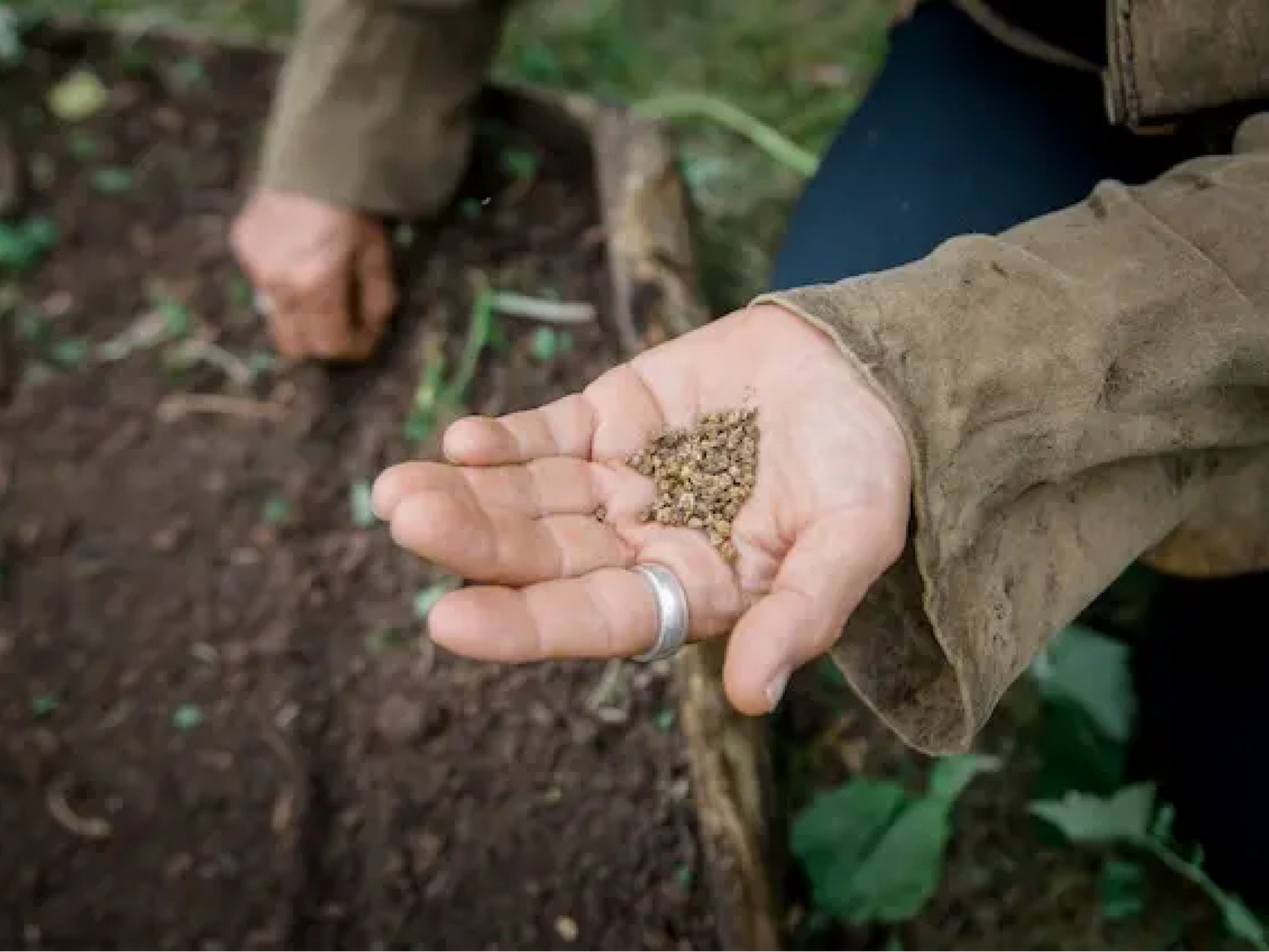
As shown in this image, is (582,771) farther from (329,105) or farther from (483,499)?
(329,105)

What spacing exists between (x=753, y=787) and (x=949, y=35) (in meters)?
0.90

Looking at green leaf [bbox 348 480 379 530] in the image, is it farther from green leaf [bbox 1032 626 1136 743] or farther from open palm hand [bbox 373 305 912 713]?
green leaf [bbox 1032 626 1136 743]

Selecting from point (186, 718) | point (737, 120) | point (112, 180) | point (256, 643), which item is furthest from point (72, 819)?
point (737, 120)

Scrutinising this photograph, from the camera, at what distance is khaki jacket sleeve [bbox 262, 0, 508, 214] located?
69.7 inches

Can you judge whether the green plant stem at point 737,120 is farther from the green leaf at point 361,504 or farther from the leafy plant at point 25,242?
the leafy plant at point 25,242

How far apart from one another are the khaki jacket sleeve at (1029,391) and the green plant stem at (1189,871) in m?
0.50

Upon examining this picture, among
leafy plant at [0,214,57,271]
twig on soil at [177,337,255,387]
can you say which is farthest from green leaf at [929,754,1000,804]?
leafy plant at [0,214,57,271]

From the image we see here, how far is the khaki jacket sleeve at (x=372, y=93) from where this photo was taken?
69.7 inches

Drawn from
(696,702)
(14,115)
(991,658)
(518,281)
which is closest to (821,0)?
(518,281)

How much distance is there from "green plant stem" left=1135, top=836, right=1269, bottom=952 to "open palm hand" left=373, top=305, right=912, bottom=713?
674mm

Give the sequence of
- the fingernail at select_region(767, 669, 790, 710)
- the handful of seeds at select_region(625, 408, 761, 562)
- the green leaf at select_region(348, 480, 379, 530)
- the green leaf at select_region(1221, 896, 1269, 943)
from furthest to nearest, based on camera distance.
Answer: the green leaf at select_region(348, 480, 379, 530), the green leaf at select_region(1221, 896, 1269, 943), the handful of seeds at select_region(625, 408, 761, 562), the fingernail at select_region(767, 669, 790, 710)

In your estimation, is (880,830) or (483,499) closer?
(483,499)

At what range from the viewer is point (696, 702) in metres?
1.34

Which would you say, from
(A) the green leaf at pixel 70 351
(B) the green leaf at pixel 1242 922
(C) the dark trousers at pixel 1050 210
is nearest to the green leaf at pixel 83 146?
(A) the green leaf at pixel 70 351
